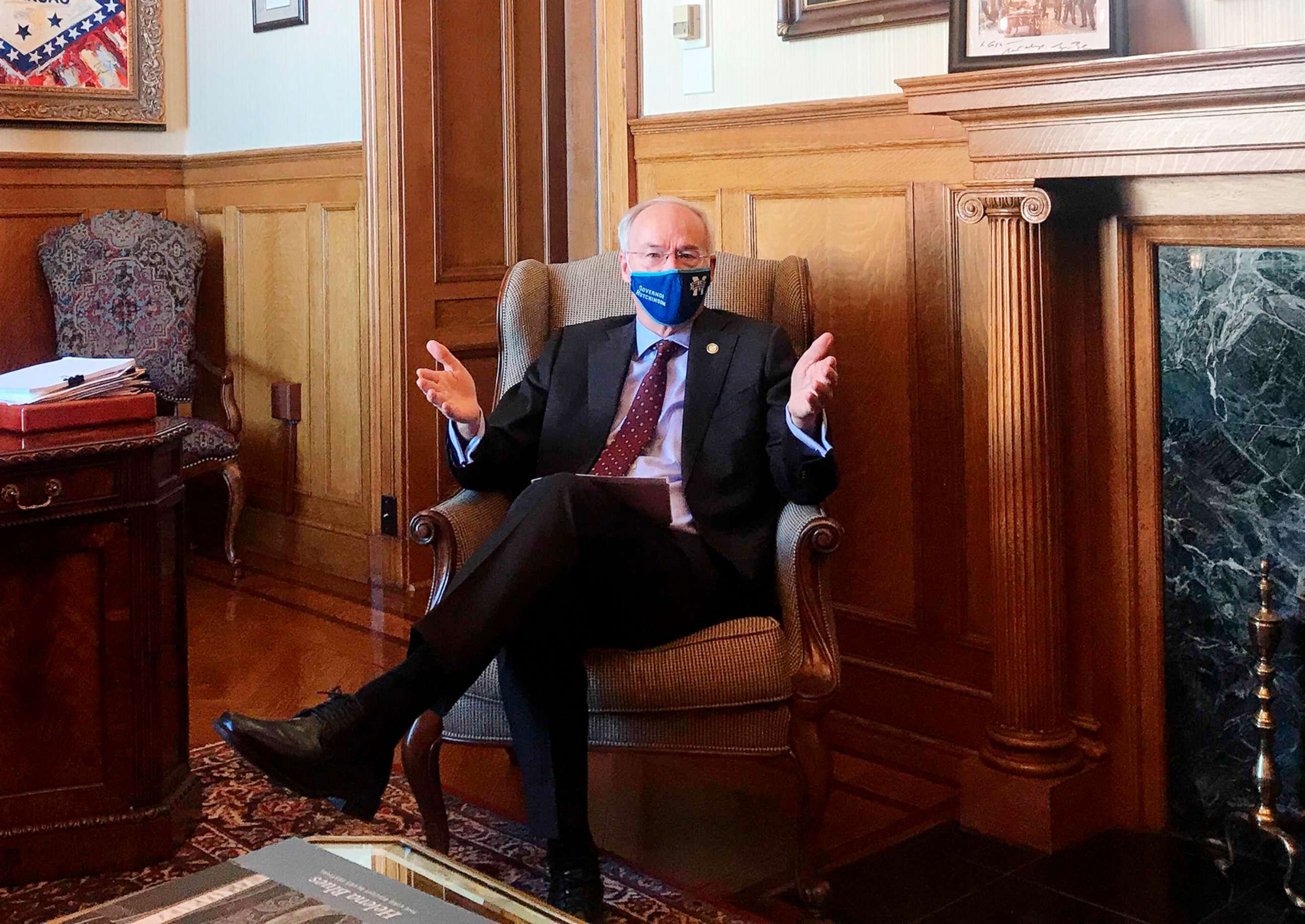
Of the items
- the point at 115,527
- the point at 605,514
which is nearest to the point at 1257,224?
the point at 605,514

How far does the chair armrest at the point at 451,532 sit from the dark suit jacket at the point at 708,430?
0.07 m

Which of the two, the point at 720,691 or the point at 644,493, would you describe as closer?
the point at 720,691

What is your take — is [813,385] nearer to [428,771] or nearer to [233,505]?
[428,771]

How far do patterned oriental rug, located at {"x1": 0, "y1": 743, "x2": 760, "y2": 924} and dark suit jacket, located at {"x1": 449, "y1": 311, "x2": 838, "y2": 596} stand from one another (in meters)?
0.54

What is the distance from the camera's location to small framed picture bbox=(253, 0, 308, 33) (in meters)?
4.36

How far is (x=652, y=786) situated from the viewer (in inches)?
112

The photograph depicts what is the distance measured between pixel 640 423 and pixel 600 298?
38cm

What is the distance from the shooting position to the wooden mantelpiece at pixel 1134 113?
209 cm

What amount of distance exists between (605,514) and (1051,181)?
95 centimetres

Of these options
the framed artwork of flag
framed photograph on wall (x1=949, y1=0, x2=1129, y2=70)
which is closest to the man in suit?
framed photograph on wall (x1=949, y1=0, x2=1129, y2=70)

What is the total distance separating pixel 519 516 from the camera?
227 cm

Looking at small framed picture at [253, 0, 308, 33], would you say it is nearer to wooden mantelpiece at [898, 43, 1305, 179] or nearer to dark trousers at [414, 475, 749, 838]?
wooden mantelpiece at [898, 43, 1305, 179]

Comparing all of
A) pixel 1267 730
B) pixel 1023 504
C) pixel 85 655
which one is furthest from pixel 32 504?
pixel 1267 730

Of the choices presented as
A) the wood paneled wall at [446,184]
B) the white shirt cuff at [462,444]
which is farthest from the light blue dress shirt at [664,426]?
the wood paneled wall at [446,184]
